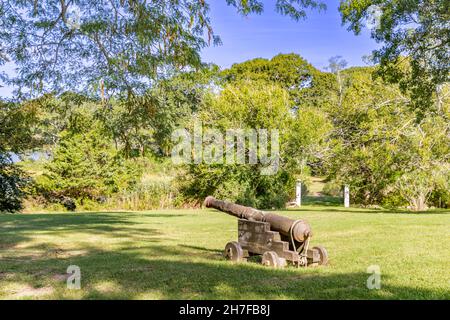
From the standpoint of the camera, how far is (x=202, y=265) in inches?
286

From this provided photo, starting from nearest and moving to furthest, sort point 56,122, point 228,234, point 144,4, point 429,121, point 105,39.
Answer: point 144,4 → point 105,39 → point 228,234 → point 429,121 → point 56,122

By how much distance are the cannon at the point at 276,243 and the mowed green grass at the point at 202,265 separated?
0.69ft

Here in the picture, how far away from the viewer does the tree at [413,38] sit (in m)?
11.0

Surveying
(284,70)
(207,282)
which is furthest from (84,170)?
(284,70)

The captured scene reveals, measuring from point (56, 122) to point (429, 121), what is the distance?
64.1 ft

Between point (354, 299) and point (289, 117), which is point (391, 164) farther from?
point (354, 299)

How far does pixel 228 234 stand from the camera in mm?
11695

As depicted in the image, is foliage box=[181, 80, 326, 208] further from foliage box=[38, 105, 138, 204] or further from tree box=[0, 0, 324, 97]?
tree box=[0, 0, 324, 97]

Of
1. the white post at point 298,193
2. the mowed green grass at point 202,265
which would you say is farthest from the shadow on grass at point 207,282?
the white post at point 298,193

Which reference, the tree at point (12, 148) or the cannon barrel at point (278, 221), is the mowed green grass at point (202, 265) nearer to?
the cannon barrel at point (278, 221)

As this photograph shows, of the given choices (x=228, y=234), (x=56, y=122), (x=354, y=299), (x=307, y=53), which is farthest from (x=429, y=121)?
(x=307, y=53)

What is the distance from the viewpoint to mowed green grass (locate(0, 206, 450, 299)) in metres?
5.53

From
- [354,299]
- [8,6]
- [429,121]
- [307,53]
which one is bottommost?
[354,299]

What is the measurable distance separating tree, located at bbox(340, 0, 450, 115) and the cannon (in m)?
5.37
